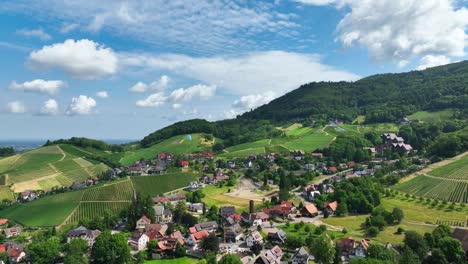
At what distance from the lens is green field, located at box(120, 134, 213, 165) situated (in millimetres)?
163500

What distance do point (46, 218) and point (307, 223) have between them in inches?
2235

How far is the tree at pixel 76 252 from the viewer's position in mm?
48406

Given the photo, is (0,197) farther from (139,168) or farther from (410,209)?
(410,209)

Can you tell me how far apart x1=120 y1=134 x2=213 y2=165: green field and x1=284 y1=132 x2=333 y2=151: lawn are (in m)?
41.0

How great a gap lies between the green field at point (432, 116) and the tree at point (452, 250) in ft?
455

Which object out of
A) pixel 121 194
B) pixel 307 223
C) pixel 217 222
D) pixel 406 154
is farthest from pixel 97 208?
pixel 406 154

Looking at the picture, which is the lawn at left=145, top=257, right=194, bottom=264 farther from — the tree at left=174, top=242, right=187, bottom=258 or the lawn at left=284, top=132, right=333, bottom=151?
the lawn at left=284, top=132, right=333, bottom=151

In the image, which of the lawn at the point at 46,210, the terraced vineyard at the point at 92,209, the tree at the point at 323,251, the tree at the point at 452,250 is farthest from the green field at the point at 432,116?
the lawn at the point at 46,210

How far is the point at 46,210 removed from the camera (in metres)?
83.8

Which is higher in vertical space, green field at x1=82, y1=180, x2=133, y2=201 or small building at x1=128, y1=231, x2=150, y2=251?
green field at x1=82, y1=180, x2=133, y2=201

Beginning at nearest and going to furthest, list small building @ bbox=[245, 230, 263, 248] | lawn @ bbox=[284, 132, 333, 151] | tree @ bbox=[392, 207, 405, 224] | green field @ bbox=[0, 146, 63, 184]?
small building @ bbox=[245, 230, 263, 248] < tree @ bbox=[392, 207, 405, 224] < green field @ bbox=[0, 146, 63, 184] < lawn @ bbox=[284, 132, 333, 151]

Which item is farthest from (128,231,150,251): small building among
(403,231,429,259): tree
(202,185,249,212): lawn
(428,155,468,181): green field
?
(428,155,468,181): green field

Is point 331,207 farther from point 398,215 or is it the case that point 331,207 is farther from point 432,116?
point 432,116

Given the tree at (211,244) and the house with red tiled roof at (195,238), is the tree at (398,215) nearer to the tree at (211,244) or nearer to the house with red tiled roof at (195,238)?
the tree at (211,244)
